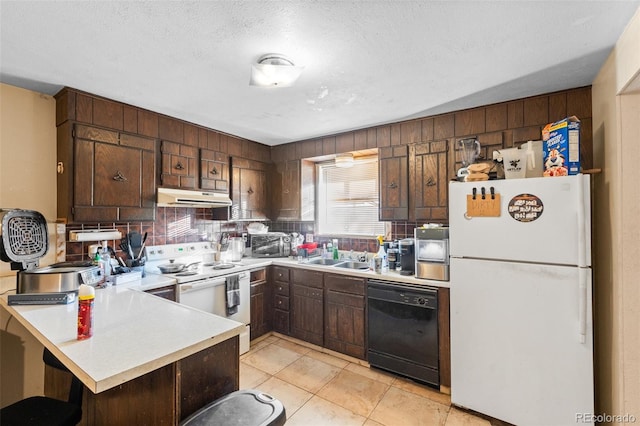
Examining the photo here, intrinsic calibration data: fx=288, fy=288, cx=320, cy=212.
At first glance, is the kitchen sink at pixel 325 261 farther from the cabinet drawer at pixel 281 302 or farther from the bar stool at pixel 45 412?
the bar stool at pixel 45 412

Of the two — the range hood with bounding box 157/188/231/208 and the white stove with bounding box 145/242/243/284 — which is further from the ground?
the range hood with bounding box 157/188/231/208

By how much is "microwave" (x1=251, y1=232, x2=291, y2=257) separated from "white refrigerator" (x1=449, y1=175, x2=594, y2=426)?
6.93ft

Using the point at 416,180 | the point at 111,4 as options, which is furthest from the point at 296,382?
the point at 111,4

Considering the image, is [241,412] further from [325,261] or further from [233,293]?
[325,261]

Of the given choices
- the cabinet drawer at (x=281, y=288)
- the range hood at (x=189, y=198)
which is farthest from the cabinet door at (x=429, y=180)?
Answer: the range hood at (x=189, y=198)

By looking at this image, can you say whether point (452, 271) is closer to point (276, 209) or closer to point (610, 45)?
point (610, 45)

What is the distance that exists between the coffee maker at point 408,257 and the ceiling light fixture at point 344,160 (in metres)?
1.27

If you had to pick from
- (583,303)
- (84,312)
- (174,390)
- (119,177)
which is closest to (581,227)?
(583,303)

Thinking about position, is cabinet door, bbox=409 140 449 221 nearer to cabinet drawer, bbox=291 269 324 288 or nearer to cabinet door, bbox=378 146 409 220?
cabinet door, bbox=378 146 409 220

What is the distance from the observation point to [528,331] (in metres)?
1.85

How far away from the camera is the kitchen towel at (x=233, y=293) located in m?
2.82

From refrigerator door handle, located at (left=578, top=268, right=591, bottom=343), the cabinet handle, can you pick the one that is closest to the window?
refrigerator door handle, located at (left=578, top=268, right=591, bottom=343)

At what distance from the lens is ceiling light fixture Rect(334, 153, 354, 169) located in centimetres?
342

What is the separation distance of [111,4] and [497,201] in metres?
2.41
